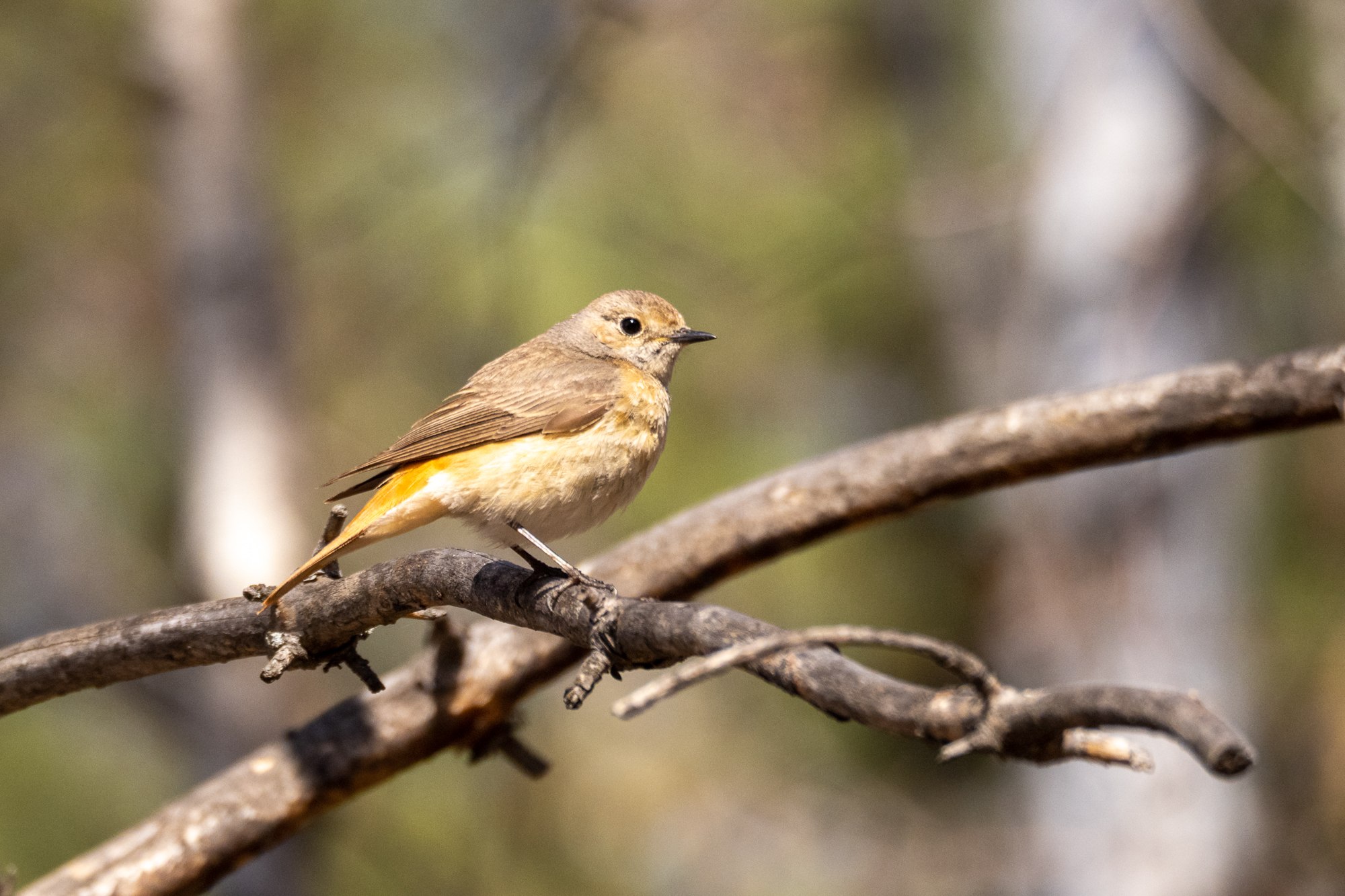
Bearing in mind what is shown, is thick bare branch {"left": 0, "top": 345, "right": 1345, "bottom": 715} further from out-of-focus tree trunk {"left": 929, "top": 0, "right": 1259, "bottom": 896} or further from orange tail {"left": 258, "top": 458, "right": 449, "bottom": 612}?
out-of-focus tree trunk {"left": 929, "top": 0, "right": 1259, "bottom": 896}

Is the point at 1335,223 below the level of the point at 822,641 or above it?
above

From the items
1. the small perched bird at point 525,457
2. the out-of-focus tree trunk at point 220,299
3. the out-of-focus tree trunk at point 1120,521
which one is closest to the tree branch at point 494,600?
the small perched bird at point 525,457

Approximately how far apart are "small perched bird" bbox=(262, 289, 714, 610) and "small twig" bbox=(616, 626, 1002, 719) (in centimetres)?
132

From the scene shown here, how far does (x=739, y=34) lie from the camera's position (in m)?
9.42

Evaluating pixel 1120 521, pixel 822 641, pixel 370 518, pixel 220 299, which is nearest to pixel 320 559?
pixel 370 518

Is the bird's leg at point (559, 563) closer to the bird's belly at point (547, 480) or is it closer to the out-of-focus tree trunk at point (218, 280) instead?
the bird's belly at point (547, 480)

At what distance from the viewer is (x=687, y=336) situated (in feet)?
13.7

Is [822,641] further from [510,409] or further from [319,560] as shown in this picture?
[510,409]

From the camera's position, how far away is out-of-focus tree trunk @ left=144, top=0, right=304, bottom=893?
7098 millimetres

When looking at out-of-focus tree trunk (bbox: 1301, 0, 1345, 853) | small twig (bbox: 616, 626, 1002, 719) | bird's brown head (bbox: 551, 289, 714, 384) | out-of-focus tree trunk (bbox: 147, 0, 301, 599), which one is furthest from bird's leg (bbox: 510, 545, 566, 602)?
out-of-focus tree trunk (bbox: 147, 0, 301, 599)

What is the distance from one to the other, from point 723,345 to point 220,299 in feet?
22.2

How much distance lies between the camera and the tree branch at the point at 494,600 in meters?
2.67

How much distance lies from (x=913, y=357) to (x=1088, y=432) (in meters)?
9.77

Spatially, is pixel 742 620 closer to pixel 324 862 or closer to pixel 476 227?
pixel 476 227
